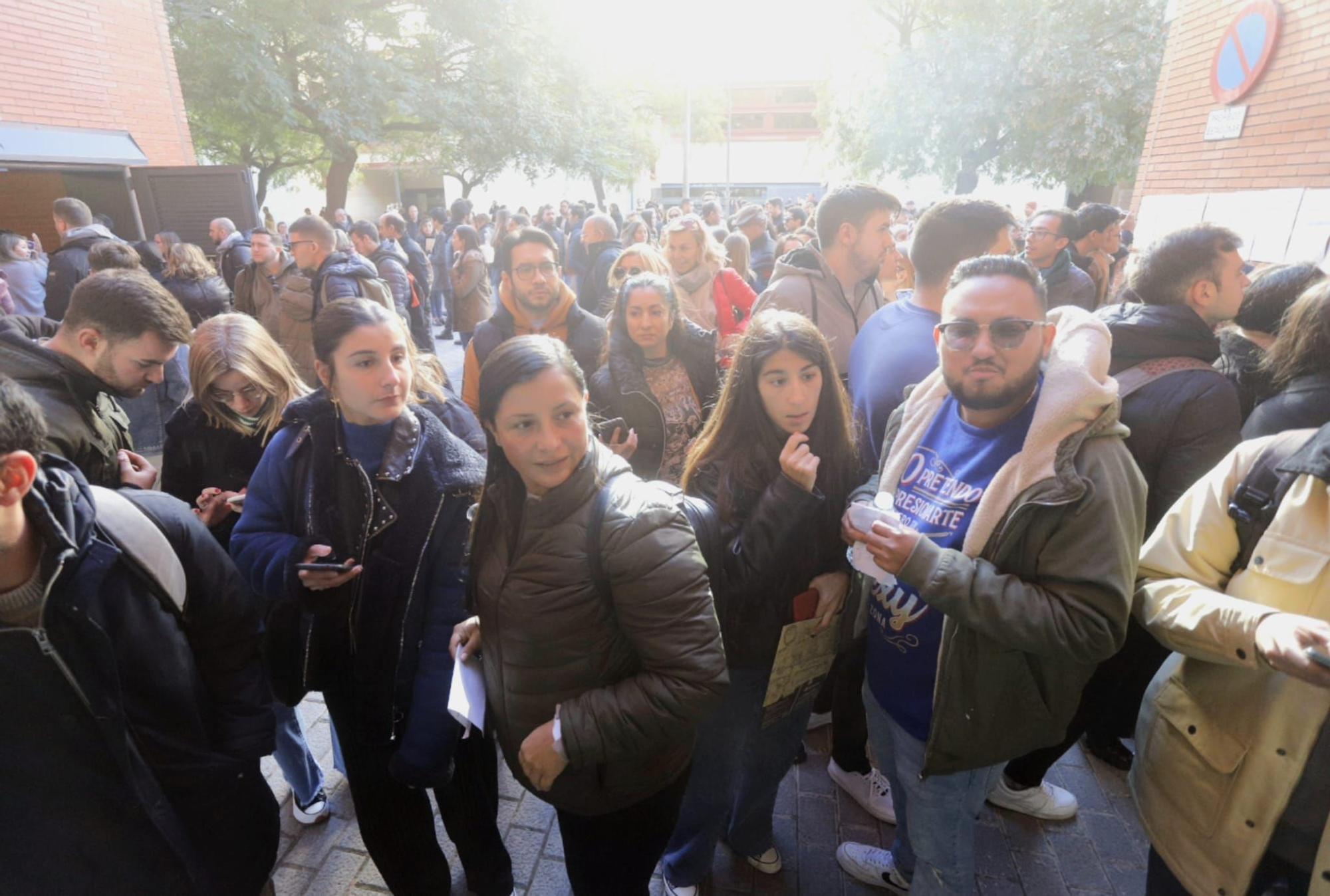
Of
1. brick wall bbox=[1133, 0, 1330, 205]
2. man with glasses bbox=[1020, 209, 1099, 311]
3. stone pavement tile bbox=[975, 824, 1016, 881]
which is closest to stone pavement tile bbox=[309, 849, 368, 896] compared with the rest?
stone pavement tile bbox=[975, 824, 1016, 881]

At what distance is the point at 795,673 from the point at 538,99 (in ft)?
67.5

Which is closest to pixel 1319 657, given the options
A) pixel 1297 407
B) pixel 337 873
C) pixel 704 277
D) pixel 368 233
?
pixel 1297 407

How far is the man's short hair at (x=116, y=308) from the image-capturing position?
94.1 inches

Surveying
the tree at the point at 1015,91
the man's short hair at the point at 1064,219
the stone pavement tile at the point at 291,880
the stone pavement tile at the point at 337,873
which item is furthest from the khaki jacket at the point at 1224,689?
the tree at the point at 1015,91

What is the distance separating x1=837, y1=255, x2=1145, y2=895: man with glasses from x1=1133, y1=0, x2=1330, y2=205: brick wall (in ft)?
24.5

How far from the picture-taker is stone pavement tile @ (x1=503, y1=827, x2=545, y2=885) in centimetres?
262

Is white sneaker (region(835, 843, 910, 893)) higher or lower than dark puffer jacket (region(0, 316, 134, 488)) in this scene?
lower

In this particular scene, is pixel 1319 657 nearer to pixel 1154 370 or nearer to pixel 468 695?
pixel 1154 370

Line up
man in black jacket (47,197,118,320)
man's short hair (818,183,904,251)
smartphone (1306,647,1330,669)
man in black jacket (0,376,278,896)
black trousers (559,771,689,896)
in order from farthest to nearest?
1. man in black jacket (47,197,118,320)
2. man's short hair (818,183,904,251)
3. black trousers (559,771,689,896)
4. man in black jacket (0,376,278,896)
5. smartphone (1306,647,1330,669)

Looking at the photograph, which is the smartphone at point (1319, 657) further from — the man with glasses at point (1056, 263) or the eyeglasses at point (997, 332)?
the man with glasses at point (1056, 263)

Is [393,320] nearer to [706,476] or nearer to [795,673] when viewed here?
[706,476]

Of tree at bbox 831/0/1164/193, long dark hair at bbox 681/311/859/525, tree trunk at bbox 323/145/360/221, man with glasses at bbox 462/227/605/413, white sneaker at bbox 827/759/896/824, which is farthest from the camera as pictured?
tree trunk at bbox 323/145/360/221

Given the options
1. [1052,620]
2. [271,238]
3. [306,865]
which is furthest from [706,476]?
[271,238]

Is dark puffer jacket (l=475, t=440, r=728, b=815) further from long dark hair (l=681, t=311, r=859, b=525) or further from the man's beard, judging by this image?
the man's beard
